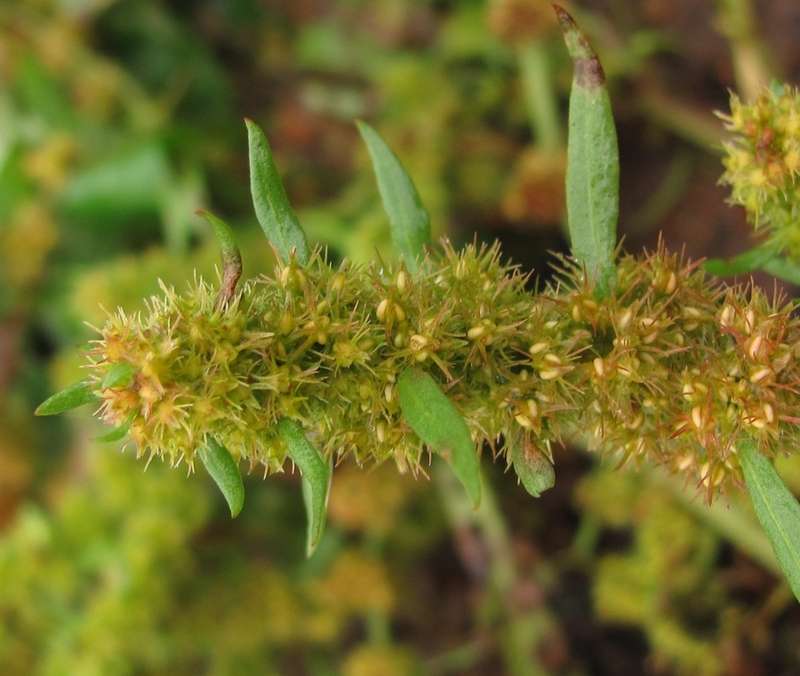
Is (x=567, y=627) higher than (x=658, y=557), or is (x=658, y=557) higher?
(x=658, y=557)

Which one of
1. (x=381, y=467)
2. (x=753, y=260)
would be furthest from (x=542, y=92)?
(x=753, y=260)

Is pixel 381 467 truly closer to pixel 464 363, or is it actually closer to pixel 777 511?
pixel 464 363

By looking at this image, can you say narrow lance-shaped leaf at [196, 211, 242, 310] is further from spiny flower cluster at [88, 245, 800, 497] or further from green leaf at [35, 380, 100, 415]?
green leaf at [35, 380, 100, 415]

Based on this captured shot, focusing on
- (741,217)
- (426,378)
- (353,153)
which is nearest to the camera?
(426,378)

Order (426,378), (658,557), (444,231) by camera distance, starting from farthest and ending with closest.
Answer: (444,231)
(658,557)
(426,378)

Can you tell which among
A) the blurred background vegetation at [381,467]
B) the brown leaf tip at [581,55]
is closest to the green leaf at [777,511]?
the brown leaf tip at [581,55]

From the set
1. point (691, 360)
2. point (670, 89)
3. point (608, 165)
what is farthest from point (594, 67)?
point (670, 89)

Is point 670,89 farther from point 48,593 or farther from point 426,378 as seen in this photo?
point 48,593

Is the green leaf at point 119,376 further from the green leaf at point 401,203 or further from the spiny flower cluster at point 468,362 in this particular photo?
the green leaf at point 401,203
